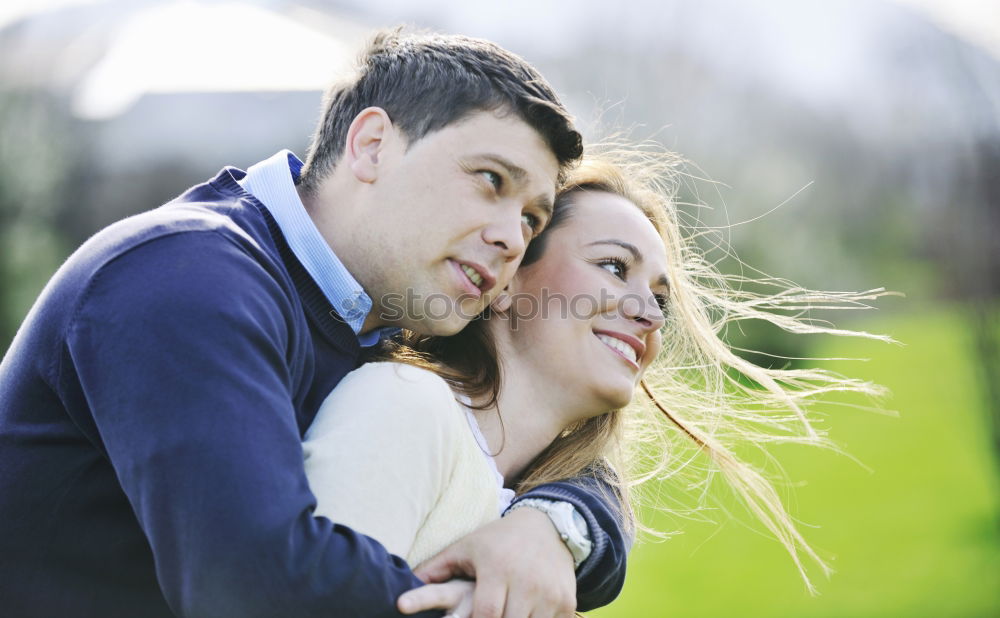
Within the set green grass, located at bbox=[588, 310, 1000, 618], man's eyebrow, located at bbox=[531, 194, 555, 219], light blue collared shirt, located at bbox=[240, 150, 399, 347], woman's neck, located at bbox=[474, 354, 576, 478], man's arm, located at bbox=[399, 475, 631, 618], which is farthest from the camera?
green grass, located at bbox=[588, 310, 1000, 618]

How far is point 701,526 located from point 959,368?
8.28 ft

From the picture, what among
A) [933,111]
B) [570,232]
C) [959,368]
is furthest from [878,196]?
[570,232]

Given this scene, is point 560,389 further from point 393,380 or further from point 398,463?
point 398,463

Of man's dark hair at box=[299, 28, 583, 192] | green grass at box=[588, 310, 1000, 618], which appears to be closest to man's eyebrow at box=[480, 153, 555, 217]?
man's dark hair at box=[299, 28, 583, 192]

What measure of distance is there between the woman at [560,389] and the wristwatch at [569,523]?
0.10 metres

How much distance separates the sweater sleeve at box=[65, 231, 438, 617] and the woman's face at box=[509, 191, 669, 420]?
3.58 feet

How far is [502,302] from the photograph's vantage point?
269 centimetres

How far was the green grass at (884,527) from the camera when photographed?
644cm

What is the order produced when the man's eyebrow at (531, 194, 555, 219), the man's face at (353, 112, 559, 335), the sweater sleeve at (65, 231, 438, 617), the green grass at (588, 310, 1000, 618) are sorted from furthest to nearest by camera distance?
the green grass at (588, 310, 1000, 618) < the man's eyebrow at (531, 194, 555, 219) < the man's face at (353, 112, 559, 335) < the sweater sleeve at (65, 231, 438, 617)

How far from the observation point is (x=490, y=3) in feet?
39.5

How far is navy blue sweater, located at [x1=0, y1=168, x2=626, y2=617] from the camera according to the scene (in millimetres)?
1427

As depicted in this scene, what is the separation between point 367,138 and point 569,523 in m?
1.03

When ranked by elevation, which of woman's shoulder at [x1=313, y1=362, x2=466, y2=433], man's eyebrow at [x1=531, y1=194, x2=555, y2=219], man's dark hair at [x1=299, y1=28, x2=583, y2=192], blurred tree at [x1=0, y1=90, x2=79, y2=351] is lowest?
woman's shoulder at [x1=313, y1=362, x2=466, y2=433]

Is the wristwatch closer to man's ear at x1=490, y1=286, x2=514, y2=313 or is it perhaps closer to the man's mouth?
the man's mouth
